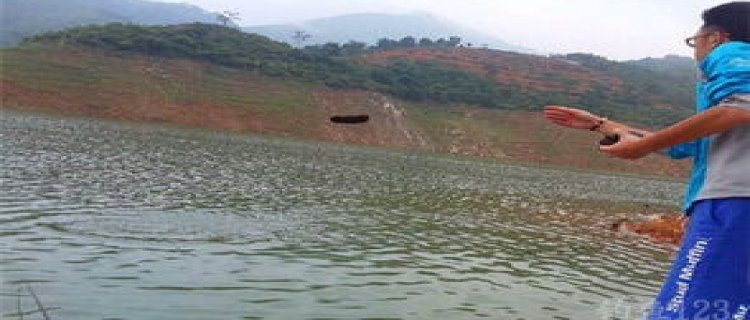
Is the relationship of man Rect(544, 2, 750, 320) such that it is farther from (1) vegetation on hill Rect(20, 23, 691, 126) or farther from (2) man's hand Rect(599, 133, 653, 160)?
(1) vegetation on hill Rect(20, 23, 691, 126)

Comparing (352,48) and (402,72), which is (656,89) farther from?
(352,48)

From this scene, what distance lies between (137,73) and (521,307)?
104 m

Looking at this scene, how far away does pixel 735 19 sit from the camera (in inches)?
159

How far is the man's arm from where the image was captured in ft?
11.7

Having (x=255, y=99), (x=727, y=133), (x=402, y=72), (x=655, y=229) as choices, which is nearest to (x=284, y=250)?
(x=727, y=133)

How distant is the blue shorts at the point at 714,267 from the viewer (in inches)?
144

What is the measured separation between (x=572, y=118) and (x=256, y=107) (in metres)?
104

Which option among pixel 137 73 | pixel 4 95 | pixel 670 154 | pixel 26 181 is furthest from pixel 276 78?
pixel 670 154

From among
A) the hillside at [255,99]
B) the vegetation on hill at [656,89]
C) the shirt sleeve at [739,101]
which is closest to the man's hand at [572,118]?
the shirt sleeve at [739,101]

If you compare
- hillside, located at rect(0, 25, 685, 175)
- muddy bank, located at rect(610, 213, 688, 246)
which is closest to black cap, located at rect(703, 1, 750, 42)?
muddy bank, located at rect(610, 213, 688, 246)

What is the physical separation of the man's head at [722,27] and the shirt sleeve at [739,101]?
556mm

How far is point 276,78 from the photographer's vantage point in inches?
4948

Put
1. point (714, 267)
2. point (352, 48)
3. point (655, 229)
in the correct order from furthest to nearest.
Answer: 1. point (352, 48)
2. point (655, 229)
3. point (714, 267)

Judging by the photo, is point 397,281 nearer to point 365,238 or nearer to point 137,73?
point 365,238
